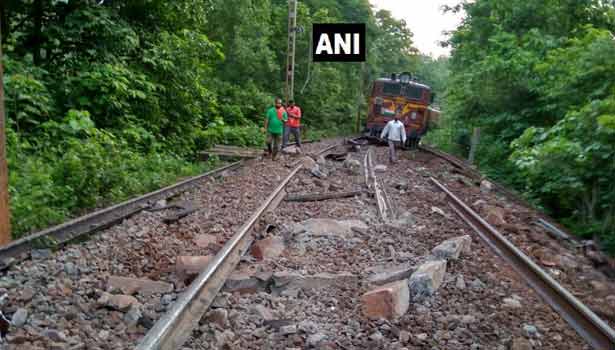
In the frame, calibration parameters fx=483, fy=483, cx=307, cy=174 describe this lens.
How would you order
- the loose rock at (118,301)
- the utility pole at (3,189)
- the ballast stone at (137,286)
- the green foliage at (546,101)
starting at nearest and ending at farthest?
the loose rock at (118,301)
the ballast stone at (137,286)
the utility pole at (3,189)
the green foliage at (546,101)

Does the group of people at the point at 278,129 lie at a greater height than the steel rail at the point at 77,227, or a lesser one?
greater

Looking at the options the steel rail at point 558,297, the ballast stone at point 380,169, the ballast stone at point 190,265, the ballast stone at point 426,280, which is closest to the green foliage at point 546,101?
the steel rail at point 558,297

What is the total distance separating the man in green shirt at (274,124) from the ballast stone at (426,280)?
32.1 ft

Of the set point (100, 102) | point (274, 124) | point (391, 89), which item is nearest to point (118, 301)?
point (100, 102)

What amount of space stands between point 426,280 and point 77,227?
3931 mm

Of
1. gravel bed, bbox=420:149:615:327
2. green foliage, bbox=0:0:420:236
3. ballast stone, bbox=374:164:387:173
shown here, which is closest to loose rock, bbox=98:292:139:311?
green foliage, bbox=0:0:420:236

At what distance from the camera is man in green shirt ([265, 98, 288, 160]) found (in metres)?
13.7

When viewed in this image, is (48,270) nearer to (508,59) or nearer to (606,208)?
(606,208)

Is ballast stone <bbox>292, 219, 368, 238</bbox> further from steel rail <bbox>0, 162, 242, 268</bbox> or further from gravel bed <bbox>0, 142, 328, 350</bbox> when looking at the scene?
steel rail <bbox>0, 162, 242, 268</bbox>

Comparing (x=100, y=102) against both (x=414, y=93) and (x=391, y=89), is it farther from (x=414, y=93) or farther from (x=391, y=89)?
(x=414, y=93)

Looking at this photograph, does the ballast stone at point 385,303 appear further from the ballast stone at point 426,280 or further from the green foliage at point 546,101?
the green foliage at point 546,101

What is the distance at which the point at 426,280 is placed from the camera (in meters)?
4.08

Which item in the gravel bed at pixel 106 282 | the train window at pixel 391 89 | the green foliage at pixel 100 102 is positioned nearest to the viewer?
the gravel bed at pixel 106 282

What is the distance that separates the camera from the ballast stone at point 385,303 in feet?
12.1
